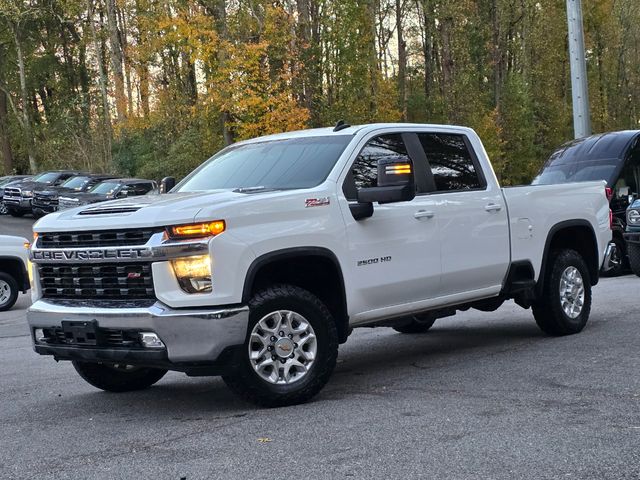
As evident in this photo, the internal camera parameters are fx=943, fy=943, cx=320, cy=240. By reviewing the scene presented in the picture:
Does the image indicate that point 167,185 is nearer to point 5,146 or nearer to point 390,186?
point 390,186

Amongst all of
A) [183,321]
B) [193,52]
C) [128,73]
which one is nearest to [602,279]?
[183,321]

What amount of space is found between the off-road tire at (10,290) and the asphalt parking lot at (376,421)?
6.85 metres

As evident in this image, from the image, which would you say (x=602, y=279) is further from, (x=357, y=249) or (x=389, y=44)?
(x=389, y=44)

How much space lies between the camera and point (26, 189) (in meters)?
35.9

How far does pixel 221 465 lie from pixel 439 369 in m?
3.14

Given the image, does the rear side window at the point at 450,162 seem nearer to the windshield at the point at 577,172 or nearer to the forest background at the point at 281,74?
the windshield at the point at 577,172

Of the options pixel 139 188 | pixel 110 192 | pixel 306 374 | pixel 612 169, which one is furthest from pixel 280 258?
pixel 139 188

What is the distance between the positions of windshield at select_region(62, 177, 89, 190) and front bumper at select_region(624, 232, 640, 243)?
21730 millimetres

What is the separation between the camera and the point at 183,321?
240 inches

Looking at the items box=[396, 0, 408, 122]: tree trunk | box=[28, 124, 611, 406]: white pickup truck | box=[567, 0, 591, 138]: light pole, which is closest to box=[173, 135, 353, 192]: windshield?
box=[28, 124, 611, 406]: white pickup truck

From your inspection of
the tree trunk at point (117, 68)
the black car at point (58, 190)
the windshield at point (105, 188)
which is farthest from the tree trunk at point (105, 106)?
the windshield at point (105, 188)

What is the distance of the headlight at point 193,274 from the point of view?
6.15 meters

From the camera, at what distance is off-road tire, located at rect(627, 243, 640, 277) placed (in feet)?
50.1

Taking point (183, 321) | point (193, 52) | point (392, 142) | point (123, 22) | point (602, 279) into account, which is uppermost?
point (123, 22)
